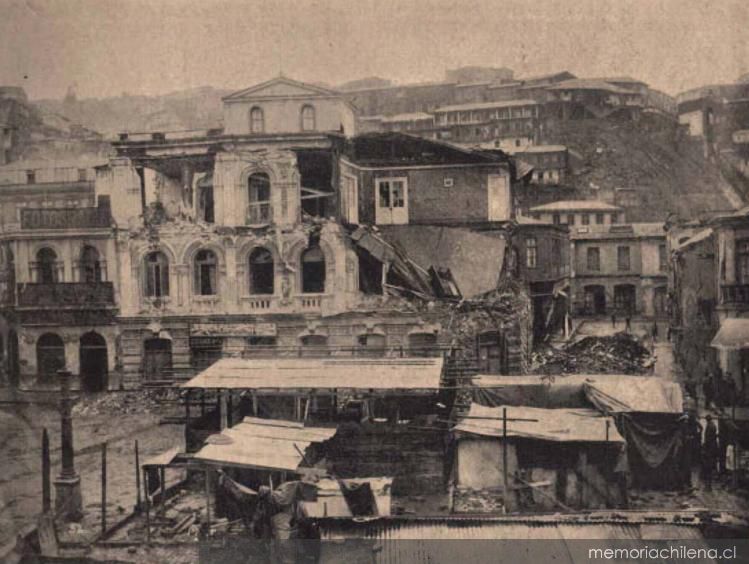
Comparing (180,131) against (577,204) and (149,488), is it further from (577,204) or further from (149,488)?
(577,204)

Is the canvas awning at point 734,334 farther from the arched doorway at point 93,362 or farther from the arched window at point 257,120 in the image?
the arched doorway at point 93,362

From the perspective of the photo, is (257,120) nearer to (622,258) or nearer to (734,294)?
(622,258)

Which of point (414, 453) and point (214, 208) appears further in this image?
point (214, 208)

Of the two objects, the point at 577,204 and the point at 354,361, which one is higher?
the point at 577,204

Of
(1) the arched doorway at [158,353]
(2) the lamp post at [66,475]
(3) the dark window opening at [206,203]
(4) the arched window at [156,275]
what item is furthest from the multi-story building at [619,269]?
(2) the lamp post at [66,475]

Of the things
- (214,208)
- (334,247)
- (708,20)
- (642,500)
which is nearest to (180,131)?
(214,208)

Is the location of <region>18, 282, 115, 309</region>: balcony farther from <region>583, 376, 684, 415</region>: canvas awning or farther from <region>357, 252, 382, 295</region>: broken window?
<region>583, 376, 684, 415</region>: canvas awning

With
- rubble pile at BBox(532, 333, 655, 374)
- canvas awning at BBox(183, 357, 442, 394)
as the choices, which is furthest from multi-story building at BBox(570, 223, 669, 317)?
canvas awning at BBox(183, 357, 442, 394)
